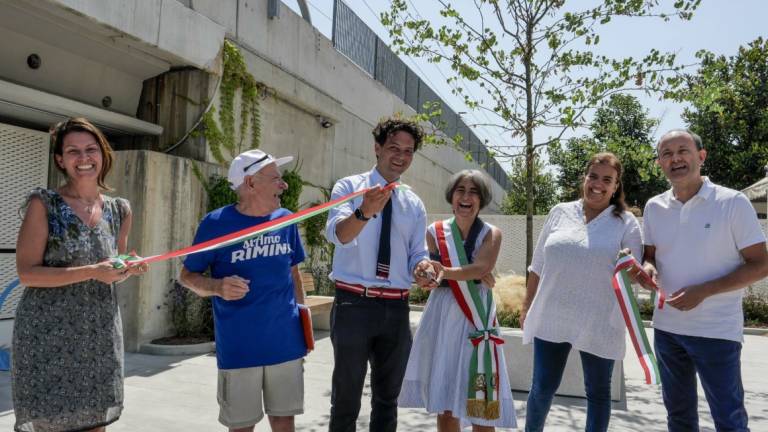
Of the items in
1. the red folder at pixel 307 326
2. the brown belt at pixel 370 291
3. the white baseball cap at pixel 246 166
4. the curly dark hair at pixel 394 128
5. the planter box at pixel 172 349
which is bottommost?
the planter box at pixel 172 349

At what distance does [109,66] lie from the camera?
7.30 m

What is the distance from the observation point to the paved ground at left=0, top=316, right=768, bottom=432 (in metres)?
4.31

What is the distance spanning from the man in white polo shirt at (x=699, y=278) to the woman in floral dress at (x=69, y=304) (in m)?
2.58

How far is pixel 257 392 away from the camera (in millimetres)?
2760

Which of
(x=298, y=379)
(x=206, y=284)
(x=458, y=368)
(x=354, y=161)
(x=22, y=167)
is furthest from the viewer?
(x=354, y=161)

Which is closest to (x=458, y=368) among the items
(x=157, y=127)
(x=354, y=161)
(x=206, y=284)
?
(x=206, y=284)

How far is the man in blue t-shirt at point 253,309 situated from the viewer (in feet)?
8.93

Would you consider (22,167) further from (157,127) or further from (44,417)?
(44,417)

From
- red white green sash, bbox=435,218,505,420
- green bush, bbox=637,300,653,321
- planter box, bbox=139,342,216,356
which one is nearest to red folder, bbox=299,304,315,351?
red white green sash, bbox=435,218,505,420

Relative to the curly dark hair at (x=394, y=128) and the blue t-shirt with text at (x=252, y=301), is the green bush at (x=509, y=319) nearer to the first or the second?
the curly dark hair at (x=394, y=128)

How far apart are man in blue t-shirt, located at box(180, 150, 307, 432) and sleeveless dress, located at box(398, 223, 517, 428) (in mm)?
698

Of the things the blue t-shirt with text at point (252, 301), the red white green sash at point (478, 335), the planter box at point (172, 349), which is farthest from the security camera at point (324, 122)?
the blue t-shirt with text at point (252, 301)

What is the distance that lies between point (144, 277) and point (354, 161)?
7204mm

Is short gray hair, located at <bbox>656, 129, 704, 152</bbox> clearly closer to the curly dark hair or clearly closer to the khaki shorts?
the curly dark hair
